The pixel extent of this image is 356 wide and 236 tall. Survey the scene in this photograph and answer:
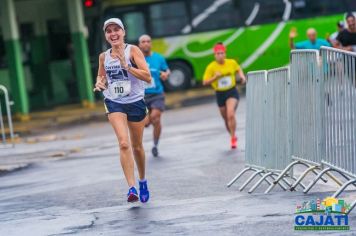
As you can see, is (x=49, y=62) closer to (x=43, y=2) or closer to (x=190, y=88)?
(x=43, y=2)

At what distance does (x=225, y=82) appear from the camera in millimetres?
16938

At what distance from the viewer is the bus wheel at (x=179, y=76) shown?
31281 mm

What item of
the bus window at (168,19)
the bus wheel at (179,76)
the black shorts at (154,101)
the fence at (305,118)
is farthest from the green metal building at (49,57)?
the fence at (305,118)

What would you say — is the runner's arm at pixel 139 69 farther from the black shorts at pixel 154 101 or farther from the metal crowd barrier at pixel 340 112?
the black shorts at pixel 154 101

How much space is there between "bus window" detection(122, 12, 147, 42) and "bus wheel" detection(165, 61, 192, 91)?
1343 mm

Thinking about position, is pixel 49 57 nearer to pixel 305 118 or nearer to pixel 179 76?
pixel 179 76

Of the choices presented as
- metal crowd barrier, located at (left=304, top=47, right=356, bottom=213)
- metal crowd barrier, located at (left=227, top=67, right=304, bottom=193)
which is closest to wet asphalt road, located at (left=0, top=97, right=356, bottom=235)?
metal crowd barrier, located at (left=227, top=67, right=304, bottom=193)

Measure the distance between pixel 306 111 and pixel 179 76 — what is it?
21.0m

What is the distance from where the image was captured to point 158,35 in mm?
31641

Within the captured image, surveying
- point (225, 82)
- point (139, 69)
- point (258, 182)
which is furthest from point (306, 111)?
point (225, 82)

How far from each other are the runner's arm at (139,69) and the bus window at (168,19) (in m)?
20.8

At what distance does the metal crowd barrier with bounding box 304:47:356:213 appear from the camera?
9086 mm

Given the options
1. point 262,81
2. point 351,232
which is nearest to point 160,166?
point 262,81

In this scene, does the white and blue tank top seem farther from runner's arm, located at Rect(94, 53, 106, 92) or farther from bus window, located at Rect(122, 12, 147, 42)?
bus window, located at Rect(122, 12, 147, 42)
